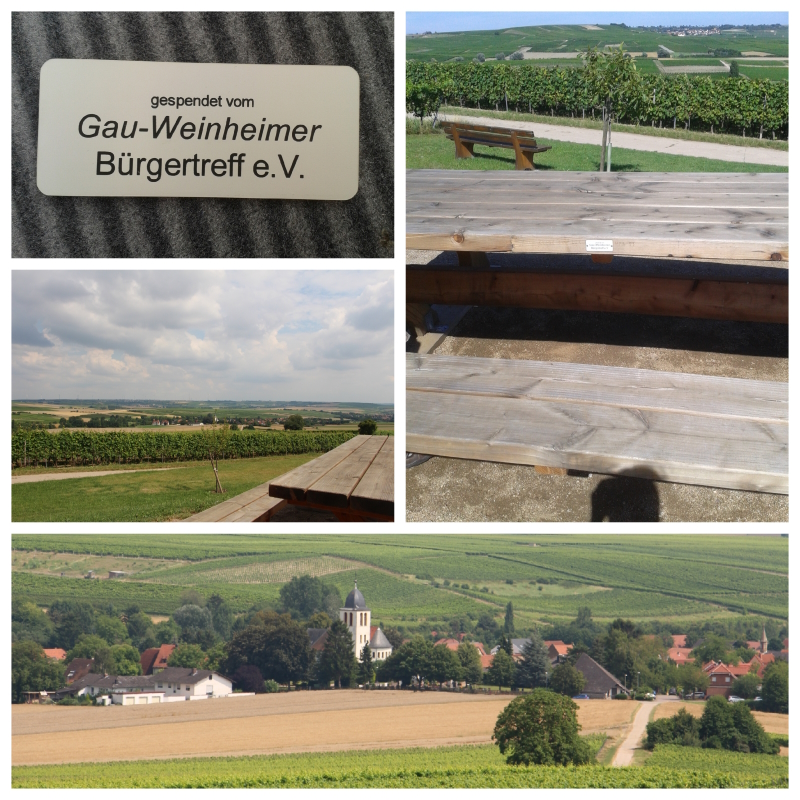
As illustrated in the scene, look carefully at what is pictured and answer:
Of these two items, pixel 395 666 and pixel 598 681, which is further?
pixel 598 681

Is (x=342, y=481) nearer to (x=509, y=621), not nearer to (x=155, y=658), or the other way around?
(x=155, y=658)

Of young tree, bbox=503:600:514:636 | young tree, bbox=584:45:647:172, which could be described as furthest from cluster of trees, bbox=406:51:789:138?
young tree, bbox=503:600:514:636

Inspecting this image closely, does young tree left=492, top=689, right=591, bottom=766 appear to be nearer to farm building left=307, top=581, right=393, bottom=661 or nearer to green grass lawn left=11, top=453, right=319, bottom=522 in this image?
farm building left=307, top=581, right=393, bottom=661

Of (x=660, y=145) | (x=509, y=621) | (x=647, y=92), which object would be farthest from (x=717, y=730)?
(x=647, y=92)

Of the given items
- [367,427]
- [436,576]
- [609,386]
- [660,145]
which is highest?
[660,145]

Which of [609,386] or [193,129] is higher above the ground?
[193,129]

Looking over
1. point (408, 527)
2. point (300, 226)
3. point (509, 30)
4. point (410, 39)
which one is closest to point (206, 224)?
point (300, 226)

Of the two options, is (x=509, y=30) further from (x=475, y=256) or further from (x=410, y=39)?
(x=475, y=256)
